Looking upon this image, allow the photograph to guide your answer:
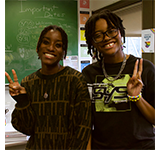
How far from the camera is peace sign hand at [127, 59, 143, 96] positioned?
0.89m

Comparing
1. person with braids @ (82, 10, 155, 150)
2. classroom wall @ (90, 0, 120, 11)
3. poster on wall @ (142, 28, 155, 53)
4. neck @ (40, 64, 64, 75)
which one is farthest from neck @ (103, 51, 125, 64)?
classroom wall @ (90, 0, 120, 11)

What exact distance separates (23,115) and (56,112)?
203 millimetres

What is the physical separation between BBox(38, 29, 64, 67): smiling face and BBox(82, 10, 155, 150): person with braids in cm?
20

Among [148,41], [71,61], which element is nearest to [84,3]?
[71,61]

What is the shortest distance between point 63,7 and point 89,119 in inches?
82.2

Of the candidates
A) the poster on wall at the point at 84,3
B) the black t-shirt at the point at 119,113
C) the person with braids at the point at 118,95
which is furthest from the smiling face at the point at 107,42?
→ the poster on wall at the point at 84,3

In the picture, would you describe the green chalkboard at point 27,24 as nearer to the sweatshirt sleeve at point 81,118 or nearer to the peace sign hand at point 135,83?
the sweatshirt sleeve at point 81,118

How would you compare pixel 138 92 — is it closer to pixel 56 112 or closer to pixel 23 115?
pixel 56 112

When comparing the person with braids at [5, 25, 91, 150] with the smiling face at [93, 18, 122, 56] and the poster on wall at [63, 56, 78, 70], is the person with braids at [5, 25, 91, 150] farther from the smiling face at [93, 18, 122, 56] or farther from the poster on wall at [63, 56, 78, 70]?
the poster on wall at [63, 56, 78, 70]

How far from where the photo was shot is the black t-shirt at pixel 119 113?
95 centimetres

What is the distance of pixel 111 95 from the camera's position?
1007 mm

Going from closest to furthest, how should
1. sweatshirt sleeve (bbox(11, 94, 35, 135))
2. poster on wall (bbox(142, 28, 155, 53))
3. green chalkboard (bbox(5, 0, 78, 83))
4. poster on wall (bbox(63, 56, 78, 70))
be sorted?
sweatshirt sleeve (bbox(11, 94, 35, 135))
poster on wall (bbox(142, 28, 155, 53))
green chalkboard (bbox(5, 0, 78, 83))
poster on wall (bbox(63, 56, 78, 70))

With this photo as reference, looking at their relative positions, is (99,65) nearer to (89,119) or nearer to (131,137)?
(89,119)

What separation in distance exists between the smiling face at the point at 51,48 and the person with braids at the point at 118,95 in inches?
7.7
